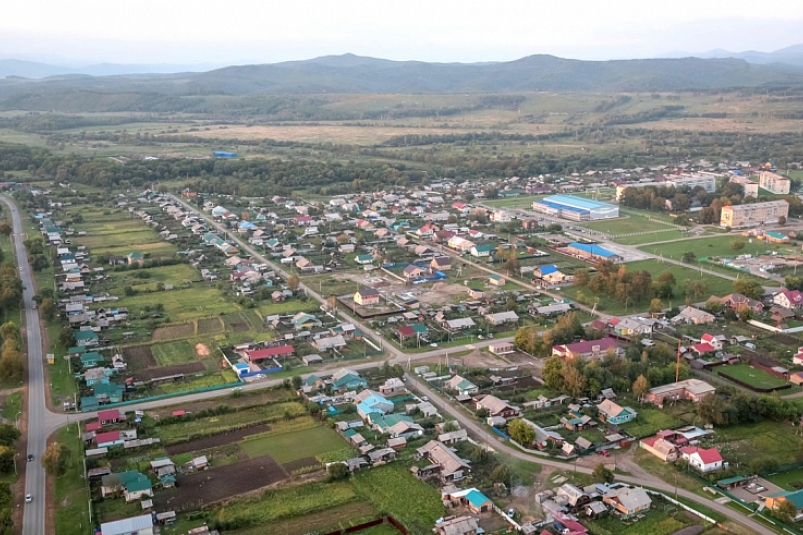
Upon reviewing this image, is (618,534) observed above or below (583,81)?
below

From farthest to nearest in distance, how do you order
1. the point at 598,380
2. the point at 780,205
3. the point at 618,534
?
1. the point at 780,205
2. the point at 598,380
3. the point at 618,534

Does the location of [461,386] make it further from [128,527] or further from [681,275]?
[681,275]

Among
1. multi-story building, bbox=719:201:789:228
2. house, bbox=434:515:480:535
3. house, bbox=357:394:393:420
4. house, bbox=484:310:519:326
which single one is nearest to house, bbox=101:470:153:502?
house, bbox=357:394:393:420

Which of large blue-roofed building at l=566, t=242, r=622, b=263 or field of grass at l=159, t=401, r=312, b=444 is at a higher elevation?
large blue-roofed building at l=566, t=242, r=622, b=263

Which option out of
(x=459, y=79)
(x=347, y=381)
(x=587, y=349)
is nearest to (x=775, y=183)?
(x=587, y=349)

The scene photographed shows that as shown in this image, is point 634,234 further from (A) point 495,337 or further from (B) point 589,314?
(A) point 495,337

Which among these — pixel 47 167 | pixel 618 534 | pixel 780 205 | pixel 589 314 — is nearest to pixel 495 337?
pixel 589 314

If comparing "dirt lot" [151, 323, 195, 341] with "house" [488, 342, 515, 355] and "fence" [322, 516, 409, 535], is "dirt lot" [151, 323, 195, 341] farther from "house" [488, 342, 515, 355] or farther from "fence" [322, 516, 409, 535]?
"fence" [322, 516, 409, 535]
